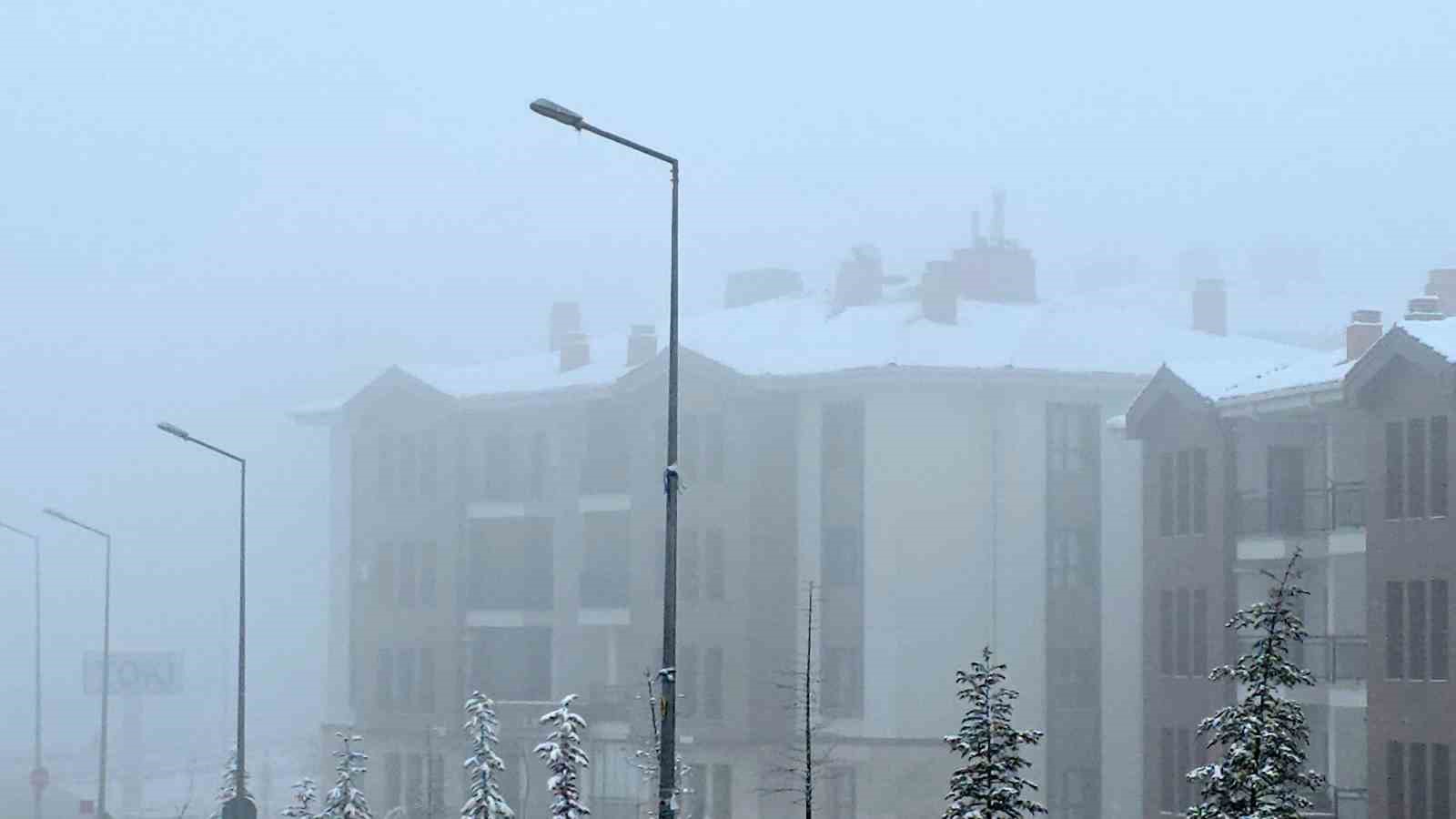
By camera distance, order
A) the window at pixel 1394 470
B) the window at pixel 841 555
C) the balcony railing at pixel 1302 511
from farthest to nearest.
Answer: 1. the window at pixel 841 555
2. the balcony railing at pixel 1302 511
3. the window at pixel 1394 470

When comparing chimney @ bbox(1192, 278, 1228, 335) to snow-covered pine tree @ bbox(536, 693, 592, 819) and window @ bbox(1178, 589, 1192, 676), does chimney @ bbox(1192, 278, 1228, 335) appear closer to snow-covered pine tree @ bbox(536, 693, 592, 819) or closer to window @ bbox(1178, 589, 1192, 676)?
window @ bbox(1178, 589, 1192, 676)

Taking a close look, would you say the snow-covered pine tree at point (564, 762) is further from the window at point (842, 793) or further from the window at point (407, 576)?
the window at point (407, 576)

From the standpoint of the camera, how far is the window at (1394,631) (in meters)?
47.1

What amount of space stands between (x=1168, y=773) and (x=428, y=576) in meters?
32.5

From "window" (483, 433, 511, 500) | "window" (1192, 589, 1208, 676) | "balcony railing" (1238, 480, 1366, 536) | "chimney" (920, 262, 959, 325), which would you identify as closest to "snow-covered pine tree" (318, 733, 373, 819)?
"balcony railing" (1238, 480, 1366, 536)

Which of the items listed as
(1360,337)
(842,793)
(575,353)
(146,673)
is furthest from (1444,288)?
(146,673)

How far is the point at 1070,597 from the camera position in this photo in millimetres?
70500

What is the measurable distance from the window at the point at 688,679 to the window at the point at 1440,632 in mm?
28527

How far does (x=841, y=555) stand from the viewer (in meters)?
70.6

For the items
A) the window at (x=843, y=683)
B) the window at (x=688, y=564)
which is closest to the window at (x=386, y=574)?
the window at (x=688, y=564)

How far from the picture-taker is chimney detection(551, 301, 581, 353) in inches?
3625

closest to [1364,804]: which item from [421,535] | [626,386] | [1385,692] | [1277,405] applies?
[1385,692]

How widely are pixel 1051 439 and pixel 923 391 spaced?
3.69m

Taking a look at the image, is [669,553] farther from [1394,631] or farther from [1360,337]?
[1360,337]
